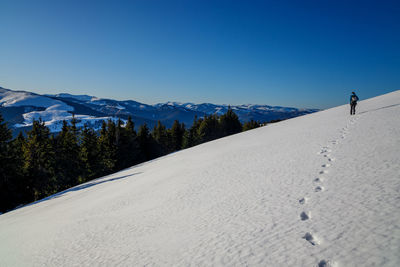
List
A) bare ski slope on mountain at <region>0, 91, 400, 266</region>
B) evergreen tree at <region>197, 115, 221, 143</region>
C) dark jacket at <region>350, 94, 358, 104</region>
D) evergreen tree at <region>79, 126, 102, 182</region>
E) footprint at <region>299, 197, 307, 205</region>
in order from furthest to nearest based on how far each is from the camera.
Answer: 1. evergreen tree at <region>197, 115, 221, 143</region>
2. evergreen tree at <region>79, 126, 102, 182</region>
3. dark jacket at <region>350, 94, 358, 104</region>
4. footprint at <region>299, 197, 307, 205</region>
5. bare ski slope on mountain at <region>0, 91, 400, 266</region>

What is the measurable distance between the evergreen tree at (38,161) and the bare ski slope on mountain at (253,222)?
22.5 metres

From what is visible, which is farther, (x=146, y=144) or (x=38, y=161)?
(x=146, y=144)

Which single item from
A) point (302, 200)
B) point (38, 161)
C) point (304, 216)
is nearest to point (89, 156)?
point (38, 161)

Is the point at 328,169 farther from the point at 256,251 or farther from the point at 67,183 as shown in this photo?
the point at 67,183

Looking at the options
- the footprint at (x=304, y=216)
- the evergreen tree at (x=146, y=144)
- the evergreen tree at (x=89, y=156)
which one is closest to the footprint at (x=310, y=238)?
the footprint at (x=304, y=216)

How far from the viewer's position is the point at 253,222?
434cm

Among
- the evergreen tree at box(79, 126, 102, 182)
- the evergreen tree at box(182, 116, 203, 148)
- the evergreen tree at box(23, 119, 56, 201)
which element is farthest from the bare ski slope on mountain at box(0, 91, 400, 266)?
the evergreen tree at box(182, 116, 203, 148)

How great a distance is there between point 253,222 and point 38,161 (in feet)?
110

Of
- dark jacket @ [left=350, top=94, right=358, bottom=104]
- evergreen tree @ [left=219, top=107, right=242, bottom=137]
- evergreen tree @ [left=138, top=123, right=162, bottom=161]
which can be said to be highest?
dark jacket @ [left=350, top=94, right=358, bottom=104]

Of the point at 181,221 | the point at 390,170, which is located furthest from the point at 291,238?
the point at 390,170

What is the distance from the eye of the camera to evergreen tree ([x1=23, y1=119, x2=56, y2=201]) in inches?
1030

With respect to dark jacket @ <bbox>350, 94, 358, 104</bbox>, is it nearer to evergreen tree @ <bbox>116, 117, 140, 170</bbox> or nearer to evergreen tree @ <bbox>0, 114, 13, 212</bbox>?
evergreen tree @ <bbox>116, 117, 140, 170</bbox>

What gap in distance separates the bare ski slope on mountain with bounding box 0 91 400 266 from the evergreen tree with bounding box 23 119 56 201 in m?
22.5

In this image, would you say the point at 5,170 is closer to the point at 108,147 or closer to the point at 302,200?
the point at 108,147
